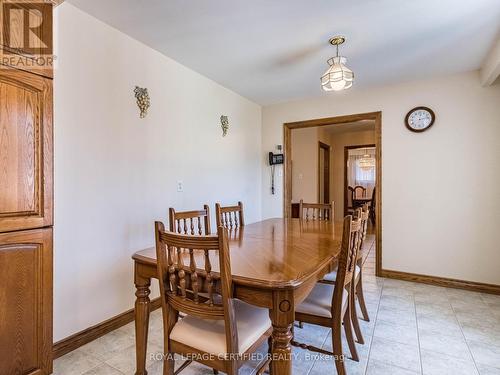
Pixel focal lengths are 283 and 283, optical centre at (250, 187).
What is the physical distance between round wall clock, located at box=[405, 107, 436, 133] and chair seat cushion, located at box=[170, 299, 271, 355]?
9.51ft

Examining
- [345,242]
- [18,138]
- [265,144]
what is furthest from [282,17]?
[265,144]

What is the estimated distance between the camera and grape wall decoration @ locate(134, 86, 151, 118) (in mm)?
2365

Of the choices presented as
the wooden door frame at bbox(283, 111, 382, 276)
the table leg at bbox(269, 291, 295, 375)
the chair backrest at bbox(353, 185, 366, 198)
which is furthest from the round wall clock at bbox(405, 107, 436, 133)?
the chair backrest at bbox(353, 185, 366, 198)

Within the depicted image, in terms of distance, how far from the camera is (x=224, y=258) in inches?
41.8

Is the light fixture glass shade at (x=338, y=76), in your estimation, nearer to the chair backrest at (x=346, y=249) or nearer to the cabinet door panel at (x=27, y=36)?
the chair backrest at (x=346, y=249)

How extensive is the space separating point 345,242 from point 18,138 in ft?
5.37

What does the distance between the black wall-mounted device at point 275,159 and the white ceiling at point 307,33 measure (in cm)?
127

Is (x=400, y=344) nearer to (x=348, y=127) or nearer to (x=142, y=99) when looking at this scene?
(x=142, y=99)

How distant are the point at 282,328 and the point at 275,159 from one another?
3.22 metres

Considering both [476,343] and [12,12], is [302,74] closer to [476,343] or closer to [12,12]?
[12,12]

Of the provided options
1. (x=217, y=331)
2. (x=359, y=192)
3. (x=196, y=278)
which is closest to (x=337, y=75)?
(x=196, y=278)

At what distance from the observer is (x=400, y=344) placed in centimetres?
194

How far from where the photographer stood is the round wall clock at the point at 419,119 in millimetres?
3170

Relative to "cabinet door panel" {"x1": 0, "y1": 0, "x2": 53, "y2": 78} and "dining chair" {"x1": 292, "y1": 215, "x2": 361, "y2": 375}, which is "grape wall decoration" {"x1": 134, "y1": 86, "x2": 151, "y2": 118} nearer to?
"cabinet door panel" {"x1": 0, "y1": 0, "x2": 53, "y2": 78}
